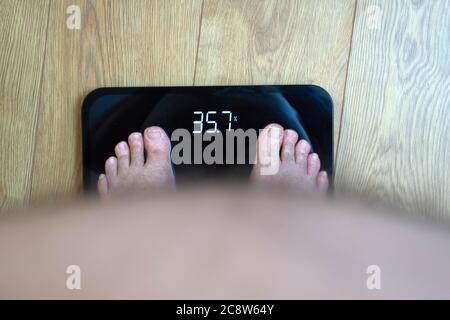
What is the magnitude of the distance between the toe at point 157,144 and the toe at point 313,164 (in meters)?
0.21

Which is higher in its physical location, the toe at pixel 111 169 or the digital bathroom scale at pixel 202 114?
the digital bathroom scale at pixel 202 114

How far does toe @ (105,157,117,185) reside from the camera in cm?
69

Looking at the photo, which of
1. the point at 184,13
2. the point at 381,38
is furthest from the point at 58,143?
the point at 381,38

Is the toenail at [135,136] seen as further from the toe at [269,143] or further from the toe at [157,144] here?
the toe at [269,143]

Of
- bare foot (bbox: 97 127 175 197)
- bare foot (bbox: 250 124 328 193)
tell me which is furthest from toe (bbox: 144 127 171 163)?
bare foot (bbox: 250 124 328 193)

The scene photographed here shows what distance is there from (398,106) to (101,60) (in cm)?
46

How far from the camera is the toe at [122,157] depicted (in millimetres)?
695

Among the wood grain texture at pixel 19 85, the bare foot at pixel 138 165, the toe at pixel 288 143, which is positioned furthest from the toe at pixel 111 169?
the toe at pixel 288 143

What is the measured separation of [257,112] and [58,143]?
0.31 meters

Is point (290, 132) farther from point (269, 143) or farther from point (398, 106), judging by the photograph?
point (398, 106)

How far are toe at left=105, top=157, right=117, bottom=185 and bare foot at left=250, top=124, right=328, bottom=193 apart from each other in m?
0.21

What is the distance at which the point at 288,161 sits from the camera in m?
0.69

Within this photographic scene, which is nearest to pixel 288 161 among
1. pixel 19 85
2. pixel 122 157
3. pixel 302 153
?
pixel 302 153

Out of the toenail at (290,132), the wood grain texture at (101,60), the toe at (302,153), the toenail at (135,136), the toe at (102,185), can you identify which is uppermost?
the wood grain texture at (101,60)
